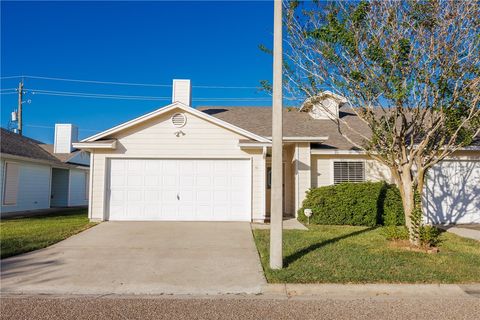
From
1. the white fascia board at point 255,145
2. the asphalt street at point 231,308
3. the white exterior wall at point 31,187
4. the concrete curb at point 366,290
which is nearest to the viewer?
the asphalt street at point 231,308

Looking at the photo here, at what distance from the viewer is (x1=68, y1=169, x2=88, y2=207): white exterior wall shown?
22.0m

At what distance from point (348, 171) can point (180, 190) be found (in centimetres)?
648

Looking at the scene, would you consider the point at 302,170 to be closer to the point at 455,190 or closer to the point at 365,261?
the point at 455,190

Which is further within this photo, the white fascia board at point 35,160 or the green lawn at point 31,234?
the white fascia board at point 35,160

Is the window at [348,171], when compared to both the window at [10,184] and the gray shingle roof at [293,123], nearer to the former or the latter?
the gray shingle roof at [293,123]

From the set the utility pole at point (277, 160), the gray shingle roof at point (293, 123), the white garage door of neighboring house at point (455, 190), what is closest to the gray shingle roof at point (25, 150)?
the gray shingle roof at point (293, 123)

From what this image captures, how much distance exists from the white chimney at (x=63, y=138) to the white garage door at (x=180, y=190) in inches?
436

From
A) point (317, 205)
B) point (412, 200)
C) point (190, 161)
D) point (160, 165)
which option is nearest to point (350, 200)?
point (317, 205)

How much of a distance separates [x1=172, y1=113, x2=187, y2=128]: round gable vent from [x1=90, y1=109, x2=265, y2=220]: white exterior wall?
0.11 metres

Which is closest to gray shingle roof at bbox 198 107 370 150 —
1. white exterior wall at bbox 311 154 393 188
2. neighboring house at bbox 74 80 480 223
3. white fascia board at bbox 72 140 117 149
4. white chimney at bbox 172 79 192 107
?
white exterior wall at bbox 311 154 393 188

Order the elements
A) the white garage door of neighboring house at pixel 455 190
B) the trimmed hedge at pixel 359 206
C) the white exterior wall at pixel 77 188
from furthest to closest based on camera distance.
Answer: the white exterior wall at pixel 77 188, the white garage door of neighboring house at pixel 455 190, the trimmed hedge at pixel 359 206

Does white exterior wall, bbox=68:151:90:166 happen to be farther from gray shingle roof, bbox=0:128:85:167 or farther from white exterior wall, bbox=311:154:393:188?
white exterior wall, bbox=311:154:393:188

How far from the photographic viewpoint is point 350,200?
11.9 meters

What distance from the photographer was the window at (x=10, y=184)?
622 inches
